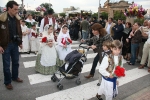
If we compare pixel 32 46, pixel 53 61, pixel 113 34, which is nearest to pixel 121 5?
pixel 113 34

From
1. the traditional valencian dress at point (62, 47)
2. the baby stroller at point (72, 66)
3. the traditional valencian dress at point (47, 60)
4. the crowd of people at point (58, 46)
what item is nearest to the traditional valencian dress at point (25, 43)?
the crowd of people at point (58, 46)

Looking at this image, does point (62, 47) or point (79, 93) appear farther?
point (62, 47)

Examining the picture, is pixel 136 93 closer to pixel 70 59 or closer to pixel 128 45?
pixel 70 59

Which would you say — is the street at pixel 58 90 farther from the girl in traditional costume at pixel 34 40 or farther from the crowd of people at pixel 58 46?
the girl in traditional costume at pixel 34 40

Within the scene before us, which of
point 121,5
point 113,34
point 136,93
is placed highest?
point 121,5

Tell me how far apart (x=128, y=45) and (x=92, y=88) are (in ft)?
12.8

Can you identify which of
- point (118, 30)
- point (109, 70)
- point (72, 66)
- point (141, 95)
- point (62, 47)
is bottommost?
point (141, 95)

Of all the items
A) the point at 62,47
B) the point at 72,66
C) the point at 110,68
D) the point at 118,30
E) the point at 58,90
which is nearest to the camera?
the point at 110,68

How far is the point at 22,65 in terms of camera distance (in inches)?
245

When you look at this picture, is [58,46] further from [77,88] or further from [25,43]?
[25,43]

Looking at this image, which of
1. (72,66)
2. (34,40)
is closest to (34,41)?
(34,40)

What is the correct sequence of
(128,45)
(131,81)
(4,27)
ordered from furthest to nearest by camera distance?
1. (128,45)
2. (131,81)
3. (4,27)

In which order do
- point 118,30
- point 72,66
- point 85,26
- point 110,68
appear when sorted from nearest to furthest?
point 110,68
point 72,66
point 118,30
point 85,26

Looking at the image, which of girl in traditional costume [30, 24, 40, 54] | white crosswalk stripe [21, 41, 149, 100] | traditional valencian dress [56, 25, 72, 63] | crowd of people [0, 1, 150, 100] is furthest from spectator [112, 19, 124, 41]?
girl in traditional costume [30, 24, 40, 54]
